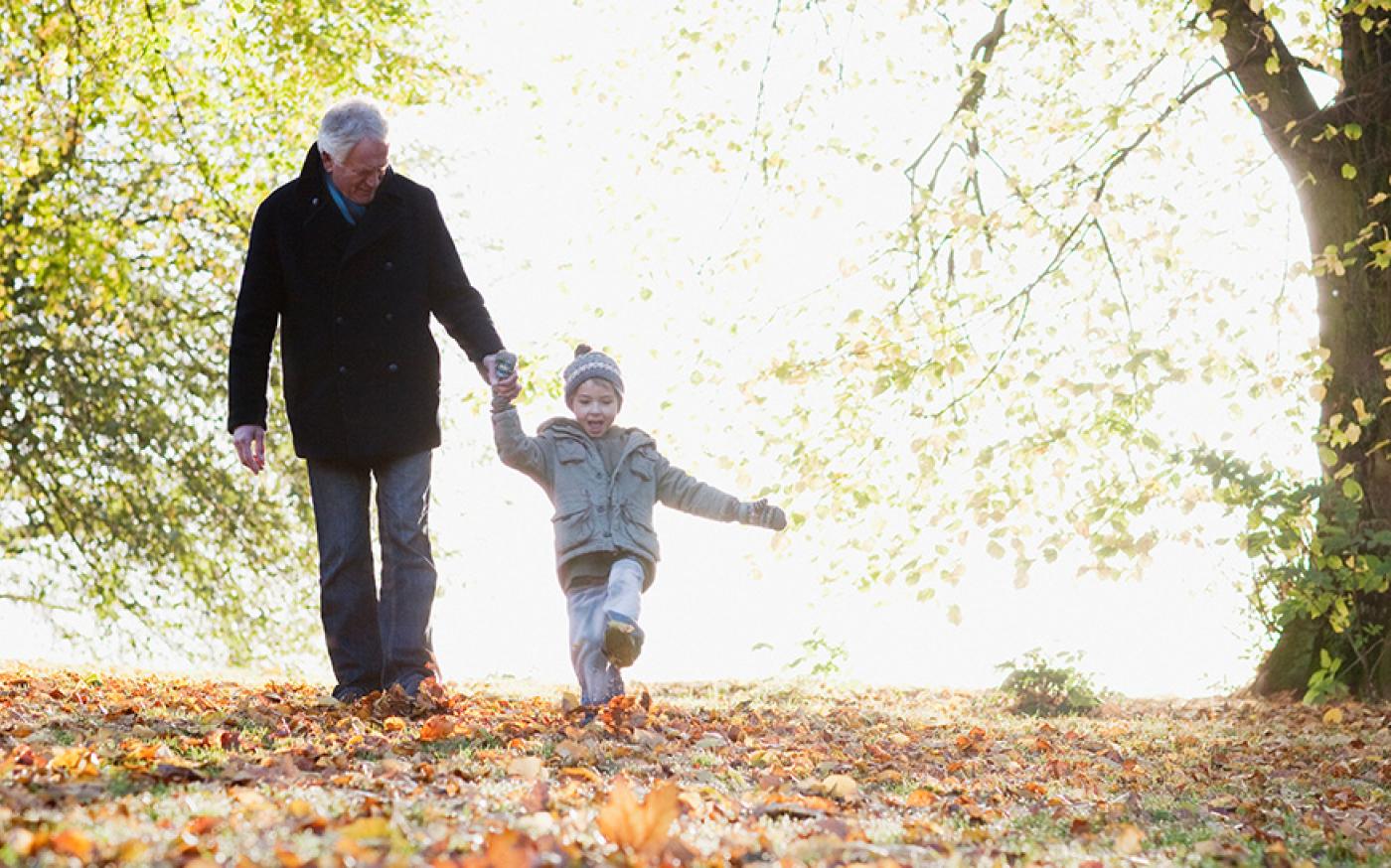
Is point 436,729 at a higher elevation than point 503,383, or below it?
below

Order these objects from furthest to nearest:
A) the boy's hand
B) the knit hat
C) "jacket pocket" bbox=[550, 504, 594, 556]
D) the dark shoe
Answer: the knit hat
"jacket pocket" bbox=[550, 504, 594, 556]
the boy's hand
the dark shoe

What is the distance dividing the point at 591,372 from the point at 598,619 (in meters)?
A: 1.15

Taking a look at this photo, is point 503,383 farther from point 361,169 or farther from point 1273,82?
point 1273,82

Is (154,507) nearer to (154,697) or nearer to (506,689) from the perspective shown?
(506,689)

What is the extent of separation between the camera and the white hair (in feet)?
18.2

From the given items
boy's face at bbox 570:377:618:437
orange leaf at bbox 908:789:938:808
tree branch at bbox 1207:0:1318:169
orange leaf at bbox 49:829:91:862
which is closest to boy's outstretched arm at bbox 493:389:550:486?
boy's face at bbox 570:377:618:437

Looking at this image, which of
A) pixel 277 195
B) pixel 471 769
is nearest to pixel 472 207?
pixel 277 195

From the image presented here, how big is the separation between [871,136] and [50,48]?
7.48m

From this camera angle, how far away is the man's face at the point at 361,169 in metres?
5.59

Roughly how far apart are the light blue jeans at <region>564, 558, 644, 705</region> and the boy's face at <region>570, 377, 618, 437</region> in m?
0.64

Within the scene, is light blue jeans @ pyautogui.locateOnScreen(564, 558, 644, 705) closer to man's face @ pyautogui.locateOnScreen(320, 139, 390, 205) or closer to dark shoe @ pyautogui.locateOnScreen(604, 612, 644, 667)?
dark shoe @ pyautogui.locateOnScreen(604, 612, 644, 667)

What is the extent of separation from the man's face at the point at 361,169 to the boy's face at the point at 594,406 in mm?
1251

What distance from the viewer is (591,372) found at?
6363 mm

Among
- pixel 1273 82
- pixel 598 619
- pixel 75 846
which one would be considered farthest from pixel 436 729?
pixel 1273 82
